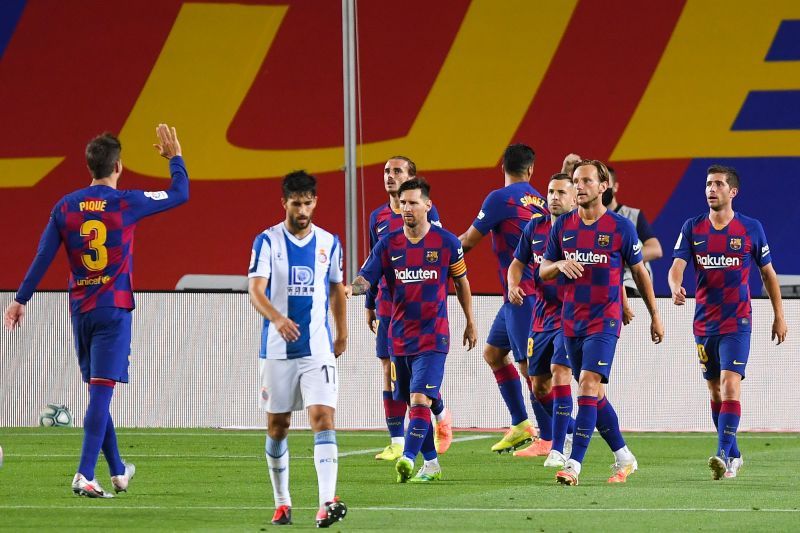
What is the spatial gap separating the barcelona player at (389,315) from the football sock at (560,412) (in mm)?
→ 1148

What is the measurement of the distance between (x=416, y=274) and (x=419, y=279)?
0.13 feet

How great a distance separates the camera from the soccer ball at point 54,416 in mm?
15258

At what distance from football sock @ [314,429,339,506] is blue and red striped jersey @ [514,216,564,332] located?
342 cm

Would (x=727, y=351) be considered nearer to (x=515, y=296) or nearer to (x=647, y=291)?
(x=647, y=291)

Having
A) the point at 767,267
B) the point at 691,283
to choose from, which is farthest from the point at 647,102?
the point at 767,267

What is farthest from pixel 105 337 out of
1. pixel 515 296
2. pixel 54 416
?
pixel 54 416

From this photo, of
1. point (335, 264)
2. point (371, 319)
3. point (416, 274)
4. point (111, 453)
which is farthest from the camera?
point (371, 319)

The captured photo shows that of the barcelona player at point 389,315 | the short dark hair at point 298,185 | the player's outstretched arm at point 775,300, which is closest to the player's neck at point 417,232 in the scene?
the barcelona player at point 389,315

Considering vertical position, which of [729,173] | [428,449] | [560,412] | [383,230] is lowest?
[428,449]

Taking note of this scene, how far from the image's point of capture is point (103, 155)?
9.27 metres

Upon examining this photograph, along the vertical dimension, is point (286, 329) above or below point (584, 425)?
above

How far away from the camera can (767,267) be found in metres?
10.9

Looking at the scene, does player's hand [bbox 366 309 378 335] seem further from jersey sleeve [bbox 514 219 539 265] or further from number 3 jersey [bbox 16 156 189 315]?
number 3 jersey [bbox 16 156 189 315]

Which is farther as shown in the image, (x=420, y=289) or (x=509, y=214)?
(x=509, y=214)
